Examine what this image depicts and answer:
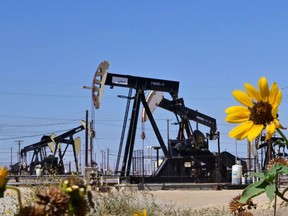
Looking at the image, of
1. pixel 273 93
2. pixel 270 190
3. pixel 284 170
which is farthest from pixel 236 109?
pixel 284 170

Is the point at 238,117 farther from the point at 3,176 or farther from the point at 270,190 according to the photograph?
the point at 3,176

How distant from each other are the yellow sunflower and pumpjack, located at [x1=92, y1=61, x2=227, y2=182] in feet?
85.3

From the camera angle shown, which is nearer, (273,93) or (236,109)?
(273,93)

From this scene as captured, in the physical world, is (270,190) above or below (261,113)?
below

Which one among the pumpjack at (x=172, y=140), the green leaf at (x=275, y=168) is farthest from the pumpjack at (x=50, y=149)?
the green leaf at (x=275, y=168)

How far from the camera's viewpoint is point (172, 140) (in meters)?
29.8

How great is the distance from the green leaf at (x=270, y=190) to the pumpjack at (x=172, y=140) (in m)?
25.5

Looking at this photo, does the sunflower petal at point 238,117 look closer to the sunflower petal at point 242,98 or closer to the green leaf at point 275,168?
the sunflower petal at point 242,98

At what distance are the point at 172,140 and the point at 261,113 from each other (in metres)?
28.0

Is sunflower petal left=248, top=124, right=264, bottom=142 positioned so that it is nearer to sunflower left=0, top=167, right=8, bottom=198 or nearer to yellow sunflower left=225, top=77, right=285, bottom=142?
yellow sunflower left=225, top=77, right=285, bottom=142

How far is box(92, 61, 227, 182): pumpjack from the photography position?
93.3 ft

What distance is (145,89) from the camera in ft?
101

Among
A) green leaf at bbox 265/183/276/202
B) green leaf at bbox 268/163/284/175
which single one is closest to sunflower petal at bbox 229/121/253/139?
green leaf at bbox 265/183/276/202

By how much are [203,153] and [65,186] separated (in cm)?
2839
